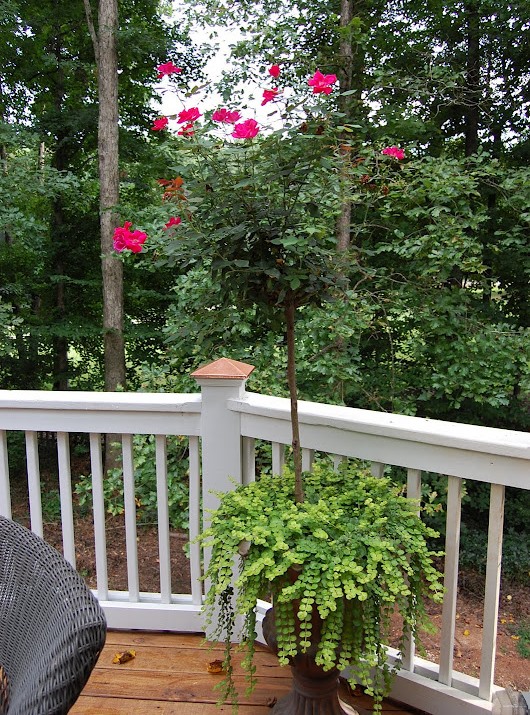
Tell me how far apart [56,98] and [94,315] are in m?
2.82

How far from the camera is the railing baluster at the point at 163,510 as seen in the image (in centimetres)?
197

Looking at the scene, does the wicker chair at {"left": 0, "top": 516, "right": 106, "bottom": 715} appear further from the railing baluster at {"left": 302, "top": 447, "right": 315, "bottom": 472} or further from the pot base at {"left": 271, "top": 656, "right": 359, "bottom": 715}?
the railing baluster at {"left": 302, "top": 447, "right": 315, "bottom": 472}

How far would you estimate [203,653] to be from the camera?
1962mm

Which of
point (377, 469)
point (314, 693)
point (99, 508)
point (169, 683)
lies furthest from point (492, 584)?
point (99, 508)

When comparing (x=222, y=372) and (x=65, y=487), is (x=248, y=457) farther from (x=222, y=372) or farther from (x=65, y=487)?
(x=65, y=487)

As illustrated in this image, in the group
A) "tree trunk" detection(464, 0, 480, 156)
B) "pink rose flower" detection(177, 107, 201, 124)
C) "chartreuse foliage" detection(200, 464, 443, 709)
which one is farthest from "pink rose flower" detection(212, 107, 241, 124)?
"tree trunk" detection(464, 0, 480, 156)

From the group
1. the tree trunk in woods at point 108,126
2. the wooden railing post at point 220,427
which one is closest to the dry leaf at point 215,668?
the wooden railing post at point 220,427

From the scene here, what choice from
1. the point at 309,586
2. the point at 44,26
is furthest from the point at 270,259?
the point at 44,26

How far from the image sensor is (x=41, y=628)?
924 millimetres

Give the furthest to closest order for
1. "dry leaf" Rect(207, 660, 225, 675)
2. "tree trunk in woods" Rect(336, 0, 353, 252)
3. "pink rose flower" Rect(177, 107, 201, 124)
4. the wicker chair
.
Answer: "tree trunk in woods" Rect(336, 0, 353, 252), "dry leaf" Rect(207, 660, 225, 675), "pink rose flower" Rect(177, 107, 201, 124), the wicker chair

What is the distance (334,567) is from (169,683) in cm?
92

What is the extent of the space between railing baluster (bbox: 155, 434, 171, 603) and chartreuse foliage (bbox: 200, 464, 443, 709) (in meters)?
0.53

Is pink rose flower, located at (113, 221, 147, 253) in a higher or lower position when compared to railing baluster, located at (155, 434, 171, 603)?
higher

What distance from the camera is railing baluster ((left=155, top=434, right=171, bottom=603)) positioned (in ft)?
6.48
